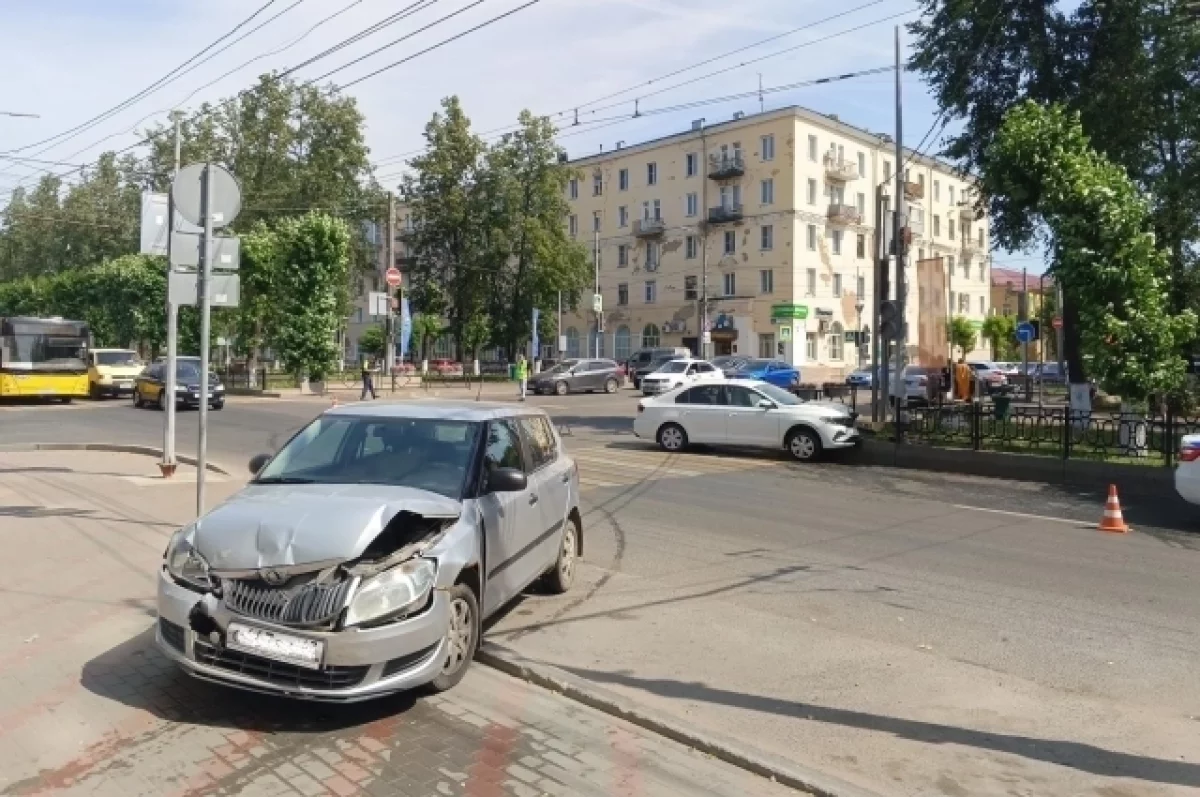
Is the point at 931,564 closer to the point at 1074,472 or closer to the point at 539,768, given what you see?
the point at 539,768

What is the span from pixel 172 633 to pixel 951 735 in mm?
3909

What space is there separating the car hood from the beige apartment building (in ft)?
177

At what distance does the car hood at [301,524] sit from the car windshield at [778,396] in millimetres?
13477

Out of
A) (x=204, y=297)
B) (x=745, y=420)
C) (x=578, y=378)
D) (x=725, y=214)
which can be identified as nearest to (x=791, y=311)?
(x=725, y=214)

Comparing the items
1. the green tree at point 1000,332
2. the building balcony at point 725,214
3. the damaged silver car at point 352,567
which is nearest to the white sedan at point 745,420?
the damaged silver car at point 352,567

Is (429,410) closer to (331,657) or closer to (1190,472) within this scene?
(331,657)

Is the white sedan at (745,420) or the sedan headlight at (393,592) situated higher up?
the white sedan at (745,420)

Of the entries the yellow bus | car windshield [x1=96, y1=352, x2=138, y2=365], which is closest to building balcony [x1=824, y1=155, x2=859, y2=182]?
car windshield [x1=96, y1=352, x2=138, y2=365]

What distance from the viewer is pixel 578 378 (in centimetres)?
4319

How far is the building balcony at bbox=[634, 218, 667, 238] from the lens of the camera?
222 ft

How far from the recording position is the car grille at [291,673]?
181 inches

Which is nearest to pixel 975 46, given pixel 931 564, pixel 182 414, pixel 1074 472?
pixel 1074 472

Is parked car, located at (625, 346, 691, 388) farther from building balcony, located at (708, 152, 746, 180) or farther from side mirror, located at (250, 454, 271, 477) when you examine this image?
side mirror, located at (250, 454, 271, 477)

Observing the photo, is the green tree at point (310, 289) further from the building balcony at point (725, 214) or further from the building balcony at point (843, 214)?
the building balcony at point (843, 214)
